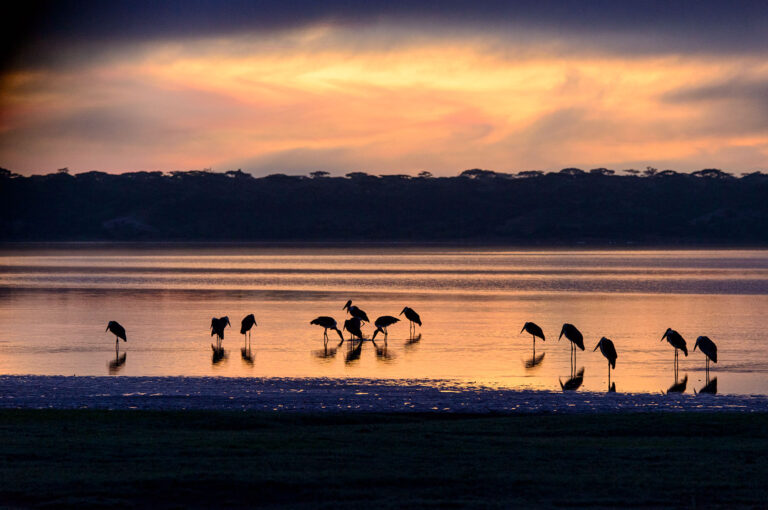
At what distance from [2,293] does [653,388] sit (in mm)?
38316

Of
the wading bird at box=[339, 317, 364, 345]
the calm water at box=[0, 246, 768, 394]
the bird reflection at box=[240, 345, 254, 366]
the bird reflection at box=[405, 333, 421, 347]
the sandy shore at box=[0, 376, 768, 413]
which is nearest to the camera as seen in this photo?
the sandy shore at box=[0, 376, 768, 413]

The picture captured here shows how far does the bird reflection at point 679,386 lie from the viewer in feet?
68.3

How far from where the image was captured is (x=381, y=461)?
12.0 meters

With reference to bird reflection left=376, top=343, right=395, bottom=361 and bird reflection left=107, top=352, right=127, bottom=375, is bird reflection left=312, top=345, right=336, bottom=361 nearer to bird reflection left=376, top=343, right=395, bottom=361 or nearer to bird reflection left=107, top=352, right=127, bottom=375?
bird reflection left=376, top=343, right=395, bottom=361

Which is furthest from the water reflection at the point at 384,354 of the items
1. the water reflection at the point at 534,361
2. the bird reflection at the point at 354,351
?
the water reflection at the point at 534,361

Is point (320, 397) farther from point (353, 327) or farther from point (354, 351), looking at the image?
point (353, 327)

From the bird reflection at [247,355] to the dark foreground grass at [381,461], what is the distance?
965 cm

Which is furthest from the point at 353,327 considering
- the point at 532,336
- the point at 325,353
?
the point at 532,336

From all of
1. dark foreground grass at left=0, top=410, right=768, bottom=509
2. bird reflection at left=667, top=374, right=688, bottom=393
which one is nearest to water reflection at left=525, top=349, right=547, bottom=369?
bird reflection at left=667, top=374, right=688, bottom=393

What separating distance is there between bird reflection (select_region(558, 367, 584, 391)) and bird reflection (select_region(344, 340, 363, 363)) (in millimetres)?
5764

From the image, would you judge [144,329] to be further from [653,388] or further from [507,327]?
[653,388]

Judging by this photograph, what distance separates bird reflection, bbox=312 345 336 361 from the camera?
87.6 ft

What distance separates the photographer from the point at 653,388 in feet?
69.1

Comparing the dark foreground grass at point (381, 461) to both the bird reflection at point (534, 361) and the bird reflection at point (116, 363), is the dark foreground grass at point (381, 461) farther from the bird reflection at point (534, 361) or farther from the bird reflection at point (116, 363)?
the bird reflection at point (534, 361)
